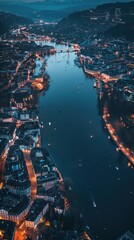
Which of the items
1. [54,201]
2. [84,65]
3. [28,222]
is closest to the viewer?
[28,222]

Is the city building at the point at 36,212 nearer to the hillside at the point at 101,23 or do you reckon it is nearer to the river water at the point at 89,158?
the river water at the point at 89,158

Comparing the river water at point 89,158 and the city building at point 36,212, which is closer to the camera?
the city building at point 36,212

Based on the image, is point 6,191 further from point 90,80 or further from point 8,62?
point 8,62

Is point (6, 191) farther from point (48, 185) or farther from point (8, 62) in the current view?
point (8, 62)

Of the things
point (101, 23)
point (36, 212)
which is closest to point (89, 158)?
point (36, 212)

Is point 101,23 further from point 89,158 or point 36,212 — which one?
point 36,212

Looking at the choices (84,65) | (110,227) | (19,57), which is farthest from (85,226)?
(19,57)

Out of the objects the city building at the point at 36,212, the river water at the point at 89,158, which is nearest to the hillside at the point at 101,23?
the river water at the point at 89,158

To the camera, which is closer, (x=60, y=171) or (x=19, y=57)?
(x=60, y=171)

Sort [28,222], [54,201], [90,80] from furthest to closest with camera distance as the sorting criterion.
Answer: [90,80] → [54,201] → [28,222]
